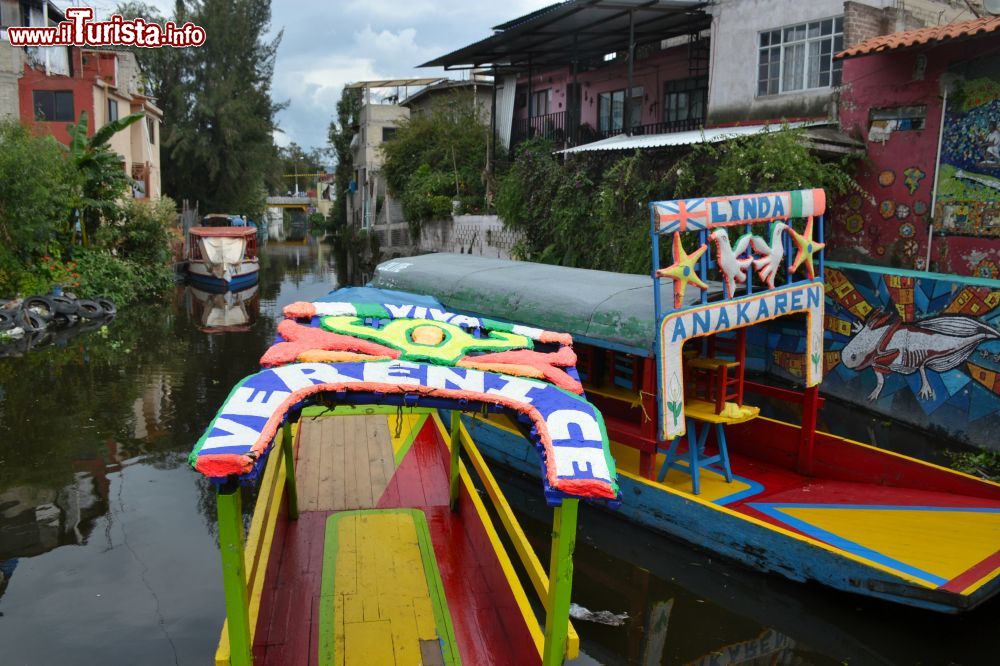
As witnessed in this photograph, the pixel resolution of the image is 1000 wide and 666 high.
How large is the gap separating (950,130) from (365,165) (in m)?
Answer: 37.7

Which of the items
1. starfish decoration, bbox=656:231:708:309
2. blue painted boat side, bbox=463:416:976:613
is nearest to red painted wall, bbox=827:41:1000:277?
starfish decoration, bbox=656:231:708:309

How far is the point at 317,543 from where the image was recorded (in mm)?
7133

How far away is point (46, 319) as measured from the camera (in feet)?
64.7

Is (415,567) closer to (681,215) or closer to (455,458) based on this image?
(455,458)

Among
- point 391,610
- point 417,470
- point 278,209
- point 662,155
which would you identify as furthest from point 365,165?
point 278,209

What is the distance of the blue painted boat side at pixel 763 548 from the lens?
643 cm

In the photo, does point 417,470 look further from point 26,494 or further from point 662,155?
point 662,155

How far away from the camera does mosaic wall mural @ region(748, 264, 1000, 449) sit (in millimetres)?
11211

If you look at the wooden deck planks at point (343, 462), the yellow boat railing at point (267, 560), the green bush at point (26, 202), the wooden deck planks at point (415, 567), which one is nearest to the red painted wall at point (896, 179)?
the wooden deck planks at point (415, 567)

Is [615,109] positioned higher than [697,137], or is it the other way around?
[615,109]

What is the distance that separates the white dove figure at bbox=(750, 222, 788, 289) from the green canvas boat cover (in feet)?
1.68

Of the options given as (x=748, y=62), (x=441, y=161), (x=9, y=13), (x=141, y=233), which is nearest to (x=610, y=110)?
(x=748, y=62)

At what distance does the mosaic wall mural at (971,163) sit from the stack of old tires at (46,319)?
19.0 metres

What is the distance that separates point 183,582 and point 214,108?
128 feet
